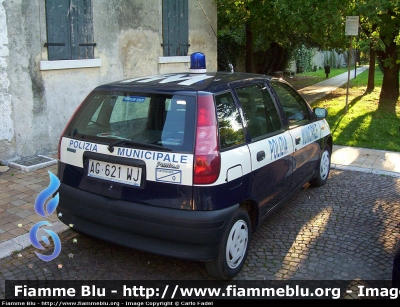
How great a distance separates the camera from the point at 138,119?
3.72 m

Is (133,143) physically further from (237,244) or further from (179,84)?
(237,244)

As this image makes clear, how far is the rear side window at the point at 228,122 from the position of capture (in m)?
3.49

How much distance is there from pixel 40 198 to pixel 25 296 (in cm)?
88

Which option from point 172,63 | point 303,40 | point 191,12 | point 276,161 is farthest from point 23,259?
point 303,40

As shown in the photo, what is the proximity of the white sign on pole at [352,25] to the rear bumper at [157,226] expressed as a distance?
870 cm

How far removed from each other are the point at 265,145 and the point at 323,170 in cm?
239

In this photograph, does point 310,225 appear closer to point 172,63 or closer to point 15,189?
point 15,189

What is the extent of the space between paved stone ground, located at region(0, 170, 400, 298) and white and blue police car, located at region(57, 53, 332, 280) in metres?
0.34

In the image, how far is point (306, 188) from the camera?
6.11 metres

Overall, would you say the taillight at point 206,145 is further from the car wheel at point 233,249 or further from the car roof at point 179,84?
the car wheel at point 233,249

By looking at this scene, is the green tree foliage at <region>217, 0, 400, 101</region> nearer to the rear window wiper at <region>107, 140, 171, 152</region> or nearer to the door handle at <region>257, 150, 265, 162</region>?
the door handle at <region>257, 150, 265, 162</region>

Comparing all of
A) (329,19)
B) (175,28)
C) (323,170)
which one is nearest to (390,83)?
(329,19)

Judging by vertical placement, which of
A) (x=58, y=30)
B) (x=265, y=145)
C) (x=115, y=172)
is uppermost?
(x=58, y=30)

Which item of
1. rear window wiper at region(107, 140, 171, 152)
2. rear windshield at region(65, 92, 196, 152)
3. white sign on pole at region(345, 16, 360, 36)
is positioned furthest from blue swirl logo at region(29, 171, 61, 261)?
white sign on pole at region(345, 16, 360, 36)
